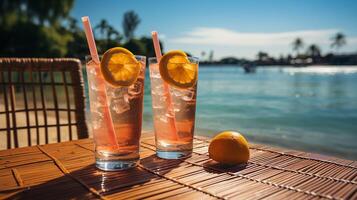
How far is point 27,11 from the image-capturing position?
2486 cm

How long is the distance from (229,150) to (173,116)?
21 cm

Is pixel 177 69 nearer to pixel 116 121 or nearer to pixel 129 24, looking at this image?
pixel 116 121

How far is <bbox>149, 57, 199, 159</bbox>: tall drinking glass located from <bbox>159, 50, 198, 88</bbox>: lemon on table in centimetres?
2

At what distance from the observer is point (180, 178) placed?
0.69 meters

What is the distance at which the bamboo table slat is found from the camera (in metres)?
0.60

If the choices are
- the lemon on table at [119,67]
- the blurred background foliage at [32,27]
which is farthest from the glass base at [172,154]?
the blurred background foliage at [32,27]

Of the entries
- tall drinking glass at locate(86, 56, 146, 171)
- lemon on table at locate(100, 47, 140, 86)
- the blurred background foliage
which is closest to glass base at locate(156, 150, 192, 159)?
tall drinking glass at locate(86, 56, 146, 171)

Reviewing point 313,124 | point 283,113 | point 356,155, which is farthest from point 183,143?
point 283,113

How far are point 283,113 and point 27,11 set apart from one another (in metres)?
22.5

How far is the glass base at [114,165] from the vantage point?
758mm

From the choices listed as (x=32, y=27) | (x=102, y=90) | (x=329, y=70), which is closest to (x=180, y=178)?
(x=102, y=90)

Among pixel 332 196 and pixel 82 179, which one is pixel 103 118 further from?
pixel 332 196

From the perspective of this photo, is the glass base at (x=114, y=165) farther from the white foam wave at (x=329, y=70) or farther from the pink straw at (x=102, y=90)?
the white foam wave at (x=329, y=70)

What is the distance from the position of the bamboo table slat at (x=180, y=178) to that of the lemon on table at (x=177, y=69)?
22 centimetres
